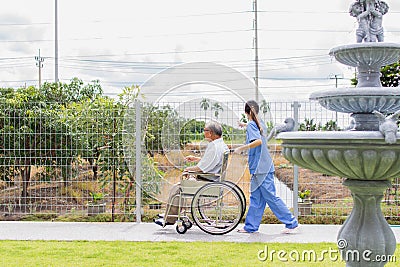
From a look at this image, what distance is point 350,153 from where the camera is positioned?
3.20 meters

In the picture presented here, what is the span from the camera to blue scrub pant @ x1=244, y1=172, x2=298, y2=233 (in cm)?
625

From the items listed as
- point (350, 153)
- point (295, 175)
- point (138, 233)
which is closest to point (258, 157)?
point (295, 175)

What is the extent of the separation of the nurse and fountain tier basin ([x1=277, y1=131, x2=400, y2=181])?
2685mm

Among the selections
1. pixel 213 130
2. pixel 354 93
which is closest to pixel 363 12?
pixel 354 93

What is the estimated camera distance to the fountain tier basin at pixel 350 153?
3164mm

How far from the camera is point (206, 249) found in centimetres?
553

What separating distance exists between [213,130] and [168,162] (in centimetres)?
142

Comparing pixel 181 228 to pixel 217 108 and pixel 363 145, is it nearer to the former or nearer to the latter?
pixel 217 108

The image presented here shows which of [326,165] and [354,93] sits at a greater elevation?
[354,93]

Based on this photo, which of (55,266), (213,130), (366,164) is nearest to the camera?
(366,164)

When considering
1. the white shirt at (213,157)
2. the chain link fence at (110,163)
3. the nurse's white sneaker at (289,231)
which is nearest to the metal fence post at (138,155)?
the chain link fence at (110,163)

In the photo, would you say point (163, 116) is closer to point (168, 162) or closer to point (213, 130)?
point (168, 162)

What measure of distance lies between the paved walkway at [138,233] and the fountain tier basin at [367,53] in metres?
2.64

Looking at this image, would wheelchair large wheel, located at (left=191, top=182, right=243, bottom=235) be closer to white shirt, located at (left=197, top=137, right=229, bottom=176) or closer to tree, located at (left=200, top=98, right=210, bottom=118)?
white shirt, located at (left=197, top=137, right=229, bottom=176)
